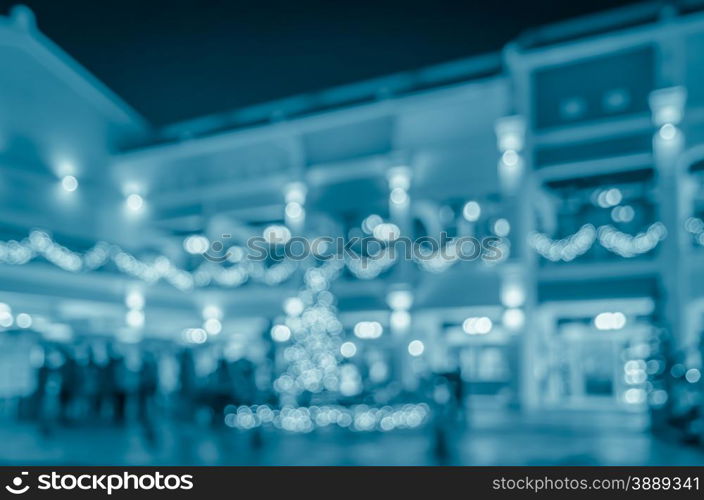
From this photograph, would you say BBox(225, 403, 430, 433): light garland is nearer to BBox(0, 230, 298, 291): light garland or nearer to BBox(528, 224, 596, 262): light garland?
BBox(528, 224, 596, 262): light garland

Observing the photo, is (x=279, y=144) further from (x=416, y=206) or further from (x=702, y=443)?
(x=702, y=443)

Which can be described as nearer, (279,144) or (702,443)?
(702,443)

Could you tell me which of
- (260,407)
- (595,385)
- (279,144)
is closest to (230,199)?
(279,144)

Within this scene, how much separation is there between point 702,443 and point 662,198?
204 inches

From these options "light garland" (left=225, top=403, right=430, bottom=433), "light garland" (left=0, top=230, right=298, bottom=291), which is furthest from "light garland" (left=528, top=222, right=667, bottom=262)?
"light garland" (left=0, top=230, right=298, bottom=291)

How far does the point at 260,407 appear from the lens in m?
9.15

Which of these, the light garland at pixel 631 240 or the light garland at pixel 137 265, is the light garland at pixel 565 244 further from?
the light garland at pixel 137 265

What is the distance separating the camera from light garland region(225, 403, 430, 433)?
29.5ft

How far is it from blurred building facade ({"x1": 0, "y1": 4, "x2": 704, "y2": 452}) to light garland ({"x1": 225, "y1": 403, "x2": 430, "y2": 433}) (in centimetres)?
64

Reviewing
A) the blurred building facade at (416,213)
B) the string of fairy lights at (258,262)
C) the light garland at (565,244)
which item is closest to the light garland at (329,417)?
the blurred building facade at (416,213)

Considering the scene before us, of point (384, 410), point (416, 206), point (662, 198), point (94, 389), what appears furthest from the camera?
point (416, 206)

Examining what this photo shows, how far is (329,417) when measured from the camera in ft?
31.0

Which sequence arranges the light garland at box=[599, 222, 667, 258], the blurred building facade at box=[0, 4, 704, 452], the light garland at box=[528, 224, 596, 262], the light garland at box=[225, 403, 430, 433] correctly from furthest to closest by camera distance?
1. the light garland at box=[528, 224, 596, 262]
2. the blurred building facade at box=[0, 4, 704, 452]
3. the light garland at box=[599, 222, 667, 258]
4. the light garland at box=[225, 403, 430, 433]

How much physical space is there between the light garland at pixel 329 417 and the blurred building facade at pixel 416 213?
0.64 m
